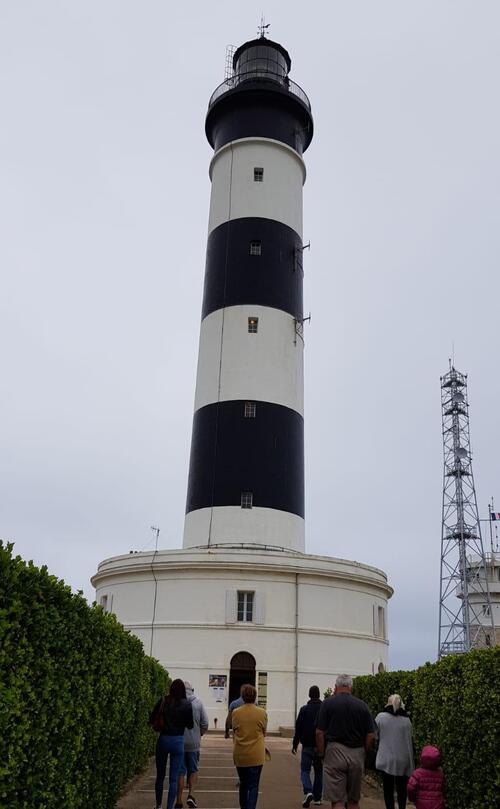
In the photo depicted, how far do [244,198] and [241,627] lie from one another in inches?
657

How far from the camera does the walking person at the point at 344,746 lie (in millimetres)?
7496

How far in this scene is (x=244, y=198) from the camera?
29219mm

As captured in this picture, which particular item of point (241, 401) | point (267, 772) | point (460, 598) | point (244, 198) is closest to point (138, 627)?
Answer: point (241, 401)

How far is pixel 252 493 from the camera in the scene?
2514 centimetres

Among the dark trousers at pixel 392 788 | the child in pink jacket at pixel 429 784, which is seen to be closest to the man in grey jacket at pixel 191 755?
the dark trousers at pixel 392 788

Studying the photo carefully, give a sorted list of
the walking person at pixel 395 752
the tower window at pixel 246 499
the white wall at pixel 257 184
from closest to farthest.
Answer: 1. the walking person at pixel 395 752
2. the tower window at pixel 246 499
3. the white wall at pixel 257 184

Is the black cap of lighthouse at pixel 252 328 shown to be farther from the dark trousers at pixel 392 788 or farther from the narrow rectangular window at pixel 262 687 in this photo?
the dark trousers at pixel 392 788

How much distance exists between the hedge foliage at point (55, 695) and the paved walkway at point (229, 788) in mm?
1419

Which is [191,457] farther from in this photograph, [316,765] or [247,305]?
[316,765]

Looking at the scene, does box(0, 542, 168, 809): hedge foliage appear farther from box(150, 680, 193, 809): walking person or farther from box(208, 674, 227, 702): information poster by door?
box(208, 674, 227, 702): information poster by door

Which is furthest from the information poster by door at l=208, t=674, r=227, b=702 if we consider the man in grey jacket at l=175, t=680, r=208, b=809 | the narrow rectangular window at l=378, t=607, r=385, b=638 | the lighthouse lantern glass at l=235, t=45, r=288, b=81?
the lighthouse lantern glass at l=235, t=45, r=288, b=81

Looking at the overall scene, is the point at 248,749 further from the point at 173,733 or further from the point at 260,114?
the point at 260,114

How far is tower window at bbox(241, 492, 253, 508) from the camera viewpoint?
2498cm

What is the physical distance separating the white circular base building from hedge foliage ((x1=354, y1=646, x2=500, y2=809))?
1150cm
